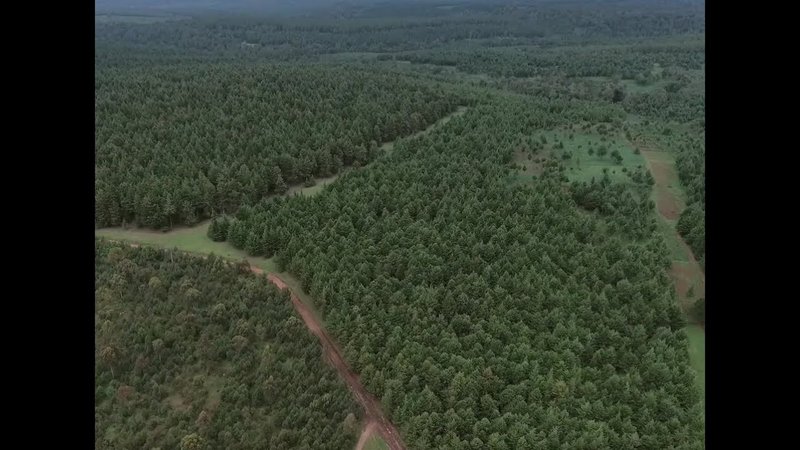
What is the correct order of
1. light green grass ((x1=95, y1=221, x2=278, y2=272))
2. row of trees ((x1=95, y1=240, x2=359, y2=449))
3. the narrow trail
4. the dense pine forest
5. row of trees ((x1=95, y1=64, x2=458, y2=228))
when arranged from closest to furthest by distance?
1. row of trees ((x1=95, y1=240, x2=359, y2=449))
2. the dense pine forest
3. the narrow trail
4. light green grass ((x1=95, y1=221, x2=278, y2=272))
5. row of trees ((x1=95, y1=64, x2=458, y2=228))

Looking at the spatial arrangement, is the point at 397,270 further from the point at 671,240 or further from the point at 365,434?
the point at 671,240

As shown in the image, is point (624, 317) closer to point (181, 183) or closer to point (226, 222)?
point (226, 222)

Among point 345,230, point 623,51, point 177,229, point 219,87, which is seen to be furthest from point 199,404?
point 623,51

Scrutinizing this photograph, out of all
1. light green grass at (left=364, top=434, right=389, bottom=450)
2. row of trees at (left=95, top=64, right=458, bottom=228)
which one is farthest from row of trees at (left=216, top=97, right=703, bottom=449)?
row of trees at (left=95, top=64, right=458, bottom=228)

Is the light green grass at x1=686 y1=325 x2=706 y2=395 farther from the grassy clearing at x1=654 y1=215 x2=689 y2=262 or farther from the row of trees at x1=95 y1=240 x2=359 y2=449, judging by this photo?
the row of trees at x1=95 y1=240 x2=359 y2=449

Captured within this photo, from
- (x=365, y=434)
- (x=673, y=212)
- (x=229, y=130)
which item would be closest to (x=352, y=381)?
(x=365, y=434)

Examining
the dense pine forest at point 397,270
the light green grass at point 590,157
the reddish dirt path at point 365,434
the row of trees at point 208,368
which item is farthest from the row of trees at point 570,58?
the reddish dirt path at point 365,434

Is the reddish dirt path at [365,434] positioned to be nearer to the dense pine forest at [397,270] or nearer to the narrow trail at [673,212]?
the dense pine forest at [397,270]
